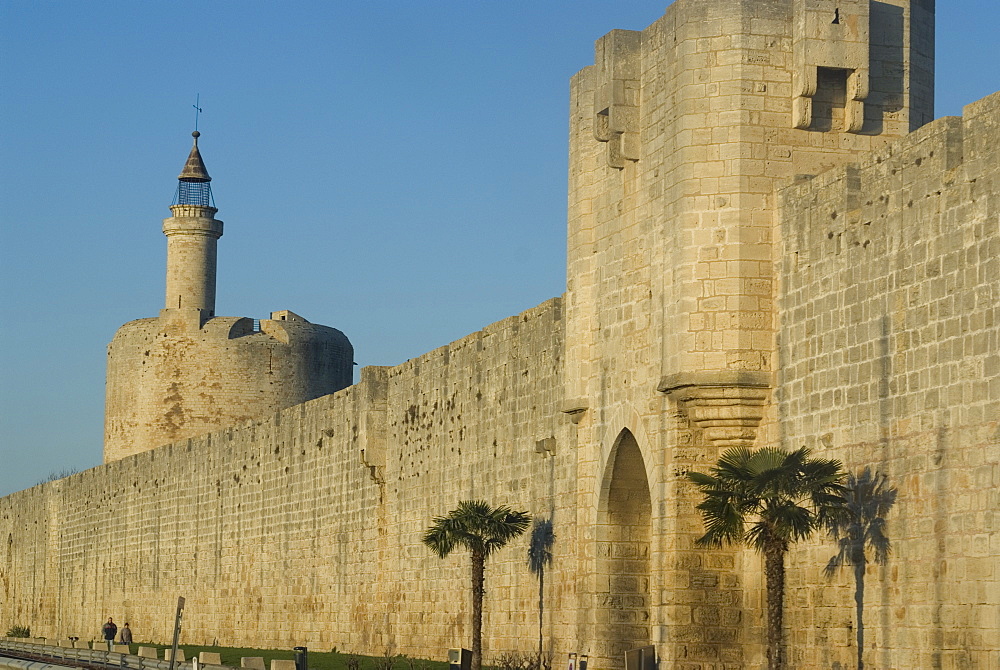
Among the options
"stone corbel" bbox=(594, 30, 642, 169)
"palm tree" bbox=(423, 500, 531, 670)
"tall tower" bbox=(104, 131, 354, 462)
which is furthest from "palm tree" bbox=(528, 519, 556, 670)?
"tall tower" bbox=(104, 131, 354, 462)

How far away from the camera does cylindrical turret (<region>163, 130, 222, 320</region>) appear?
54188mm

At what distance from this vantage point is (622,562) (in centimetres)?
2073

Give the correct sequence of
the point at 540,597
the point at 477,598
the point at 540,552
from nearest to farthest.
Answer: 1. the point at 477,598
2. the point at 540,597
3. the point at 540,552

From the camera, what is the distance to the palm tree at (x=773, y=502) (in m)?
15.7

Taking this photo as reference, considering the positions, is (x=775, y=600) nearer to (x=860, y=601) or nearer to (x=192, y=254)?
(x=860, y=601)

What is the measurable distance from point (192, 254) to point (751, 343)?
38.9m

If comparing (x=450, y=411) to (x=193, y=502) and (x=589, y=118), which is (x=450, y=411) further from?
(x=193, y=502)

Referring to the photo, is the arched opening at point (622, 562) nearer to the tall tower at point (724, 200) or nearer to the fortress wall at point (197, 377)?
the tall tower at point (724, 200)

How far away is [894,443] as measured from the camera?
15.8 meters

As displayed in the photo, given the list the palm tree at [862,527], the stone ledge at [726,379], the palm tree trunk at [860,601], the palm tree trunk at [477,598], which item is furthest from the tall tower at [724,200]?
the palm tree trunk at [477,598]

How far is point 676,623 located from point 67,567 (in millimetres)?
40011

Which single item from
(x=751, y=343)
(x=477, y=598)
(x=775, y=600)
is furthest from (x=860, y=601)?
(x=477, y=598)

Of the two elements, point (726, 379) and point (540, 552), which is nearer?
point (726, 379)

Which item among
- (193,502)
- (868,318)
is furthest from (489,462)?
(193,502)
